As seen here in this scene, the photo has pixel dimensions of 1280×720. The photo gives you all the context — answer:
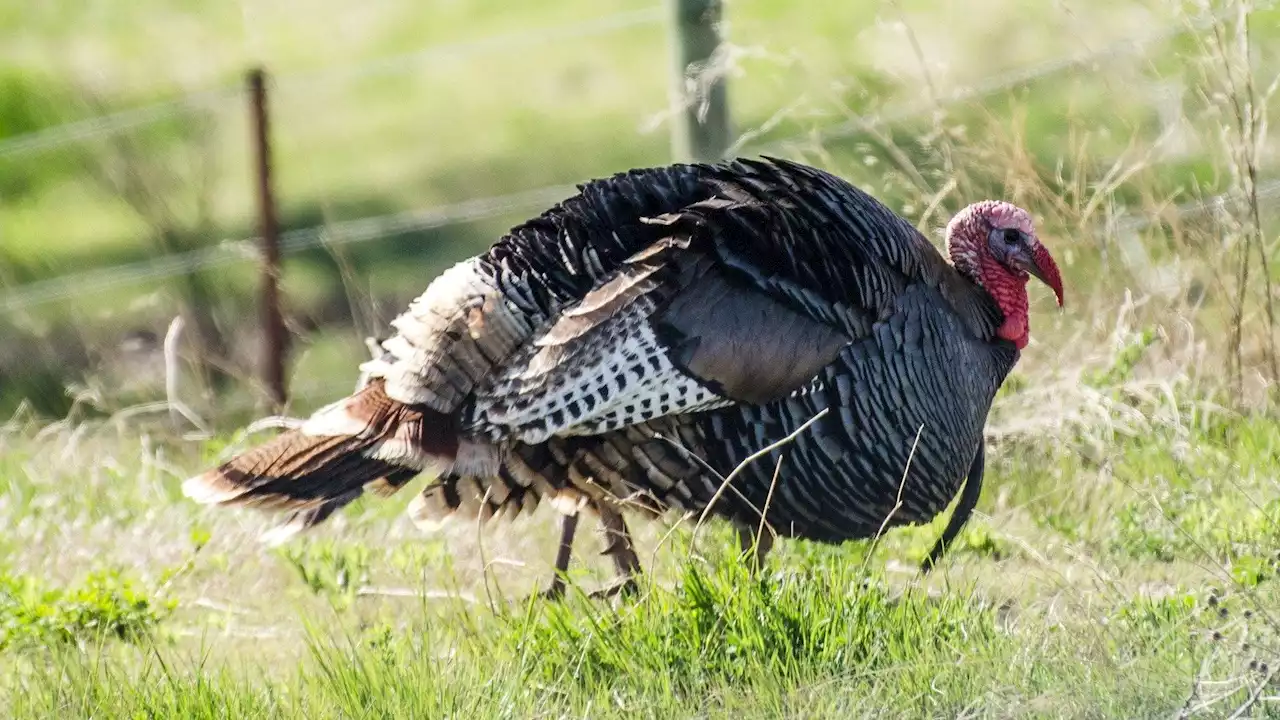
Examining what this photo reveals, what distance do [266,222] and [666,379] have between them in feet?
10.1

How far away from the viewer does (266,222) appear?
7016 millimetres

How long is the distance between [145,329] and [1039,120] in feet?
18.3

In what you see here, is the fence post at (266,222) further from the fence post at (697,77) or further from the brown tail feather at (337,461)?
the brown tail feather at (337,461)

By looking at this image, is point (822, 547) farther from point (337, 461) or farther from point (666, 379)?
point (337, 461)

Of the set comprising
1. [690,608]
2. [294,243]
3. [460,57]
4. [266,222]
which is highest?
[460,57]

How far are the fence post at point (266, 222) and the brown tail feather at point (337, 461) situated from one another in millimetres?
2428

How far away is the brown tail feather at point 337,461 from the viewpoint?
448 cm

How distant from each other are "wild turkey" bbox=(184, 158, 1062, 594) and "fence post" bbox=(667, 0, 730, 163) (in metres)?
1.40

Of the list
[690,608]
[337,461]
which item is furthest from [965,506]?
[337,461]

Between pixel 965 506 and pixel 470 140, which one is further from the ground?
pixel 470 140

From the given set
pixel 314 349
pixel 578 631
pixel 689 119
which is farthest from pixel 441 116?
pixel 578 631

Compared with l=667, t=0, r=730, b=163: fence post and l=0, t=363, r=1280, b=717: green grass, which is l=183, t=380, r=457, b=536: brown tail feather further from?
l=667, t=0, r=730, b=163: fence post

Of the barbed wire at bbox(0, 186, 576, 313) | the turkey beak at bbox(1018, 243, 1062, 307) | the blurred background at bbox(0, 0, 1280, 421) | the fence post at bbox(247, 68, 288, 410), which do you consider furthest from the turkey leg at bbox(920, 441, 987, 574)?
the fence post at bbox(247, 68, 288, 410)

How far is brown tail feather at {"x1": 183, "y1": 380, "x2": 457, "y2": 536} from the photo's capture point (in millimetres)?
4484
